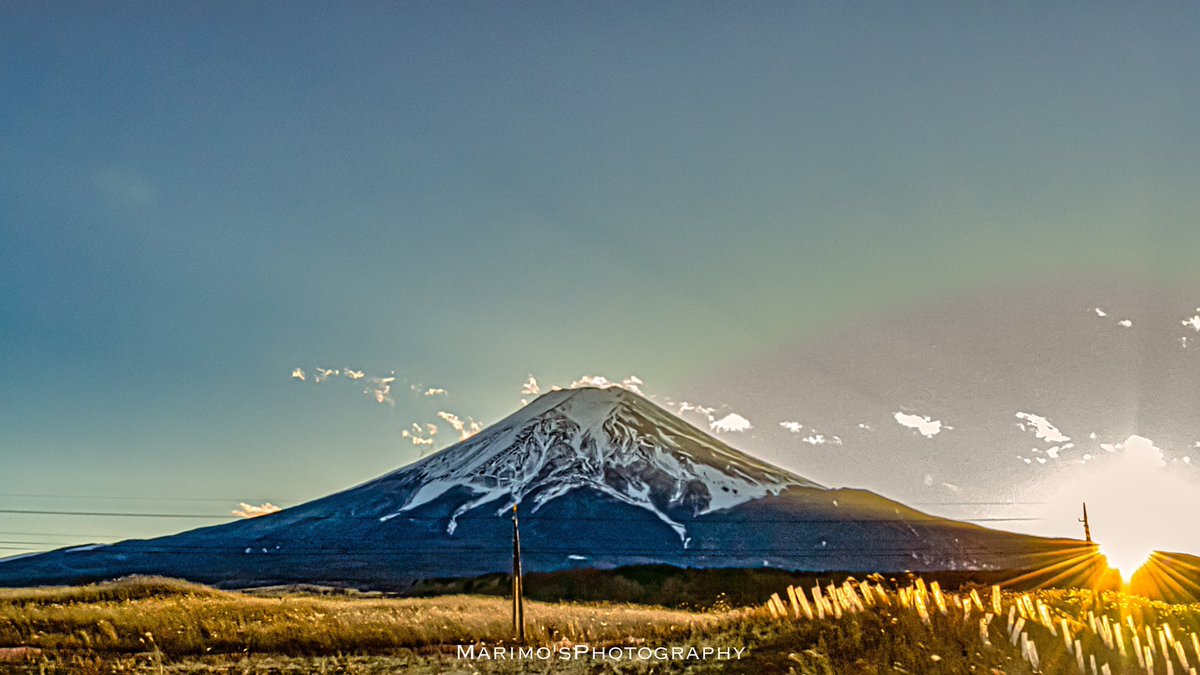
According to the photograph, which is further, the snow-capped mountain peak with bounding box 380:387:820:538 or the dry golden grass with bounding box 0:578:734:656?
the snow-capped mountain peak with bounding box 380:387:820:538

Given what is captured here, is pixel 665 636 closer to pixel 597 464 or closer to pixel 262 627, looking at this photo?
pixel 262 627

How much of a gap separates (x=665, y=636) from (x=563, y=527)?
114 m

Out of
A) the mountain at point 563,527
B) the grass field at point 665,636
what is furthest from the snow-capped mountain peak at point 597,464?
the grass field at point 665,636

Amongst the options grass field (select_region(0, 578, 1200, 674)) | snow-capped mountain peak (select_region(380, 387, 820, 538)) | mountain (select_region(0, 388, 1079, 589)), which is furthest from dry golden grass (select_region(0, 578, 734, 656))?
snow-capped mountain peak (select_region(380, 387, 820, 538))

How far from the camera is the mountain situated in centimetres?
11112

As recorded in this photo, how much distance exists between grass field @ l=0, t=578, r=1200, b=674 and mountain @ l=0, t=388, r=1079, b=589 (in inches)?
2755

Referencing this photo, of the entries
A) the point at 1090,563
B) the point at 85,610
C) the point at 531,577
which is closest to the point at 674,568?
the point at 531,577

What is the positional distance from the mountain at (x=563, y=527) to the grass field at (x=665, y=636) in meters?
70.0

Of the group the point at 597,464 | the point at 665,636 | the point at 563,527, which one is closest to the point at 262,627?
the point at 665,636

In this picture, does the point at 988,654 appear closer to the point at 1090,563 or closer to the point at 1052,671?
the point at 1052,671

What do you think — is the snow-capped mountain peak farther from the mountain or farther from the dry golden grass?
the dry golden grass

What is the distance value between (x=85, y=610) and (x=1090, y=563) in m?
68.9

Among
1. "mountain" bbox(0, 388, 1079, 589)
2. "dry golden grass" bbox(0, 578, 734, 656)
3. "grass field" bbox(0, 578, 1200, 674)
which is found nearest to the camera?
"grass field" bbox(0, 578, 1200, 674)

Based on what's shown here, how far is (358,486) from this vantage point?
152875 mm
